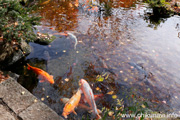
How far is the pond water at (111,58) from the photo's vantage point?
4.01 m

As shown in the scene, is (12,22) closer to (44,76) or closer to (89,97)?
(44,76)

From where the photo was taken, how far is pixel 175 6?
903 cm

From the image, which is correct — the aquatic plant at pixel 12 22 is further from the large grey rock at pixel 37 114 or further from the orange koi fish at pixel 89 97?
the orange koi fish at pixel 89 97

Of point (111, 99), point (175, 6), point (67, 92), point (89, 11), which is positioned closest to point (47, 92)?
point (67, 92)

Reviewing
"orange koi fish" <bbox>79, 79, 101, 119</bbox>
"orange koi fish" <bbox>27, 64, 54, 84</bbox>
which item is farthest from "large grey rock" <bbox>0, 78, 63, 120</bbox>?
"orange koi fish" <bbox>27, 64, 54, 84</bbox>

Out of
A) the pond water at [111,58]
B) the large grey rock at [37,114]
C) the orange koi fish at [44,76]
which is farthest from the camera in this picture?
the orange koi fish at [44,76]

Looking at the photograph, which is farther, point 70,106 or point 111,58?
point 111,58

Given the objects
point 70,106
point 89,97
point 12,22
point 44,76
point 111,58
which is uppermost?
point 12,22

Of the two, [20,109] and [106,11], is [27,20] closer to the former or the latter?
[20,109]

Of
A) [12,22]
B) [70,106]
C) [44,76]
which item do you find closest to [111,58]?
[44,76]

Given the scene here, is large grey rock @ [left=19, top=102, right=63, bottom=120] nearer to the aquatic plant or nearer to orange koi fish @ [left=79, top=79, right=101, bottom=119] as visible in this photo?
orange koi fish @ [left=79, top=79, right=101, bottom=119]

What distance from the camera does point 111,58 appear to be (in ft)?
17.2

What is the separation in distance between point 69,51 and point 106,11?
4618mm

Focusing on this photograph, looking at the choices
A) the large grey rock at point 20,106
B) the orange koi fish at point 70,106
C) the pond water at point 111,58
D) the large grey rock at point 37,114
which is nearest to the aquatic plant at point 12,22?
the pond water at point 111,58
